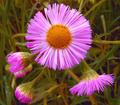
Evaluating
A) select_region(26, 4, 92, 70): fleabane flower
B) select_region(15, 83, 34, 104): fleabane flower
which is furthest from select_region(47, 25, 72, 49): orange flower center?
select_region(15, 83, 34, 104): fleabane flower

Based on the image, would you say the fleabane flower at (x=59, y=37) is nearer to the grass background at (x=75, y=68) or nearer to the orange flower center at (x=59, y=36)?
the orange flower center at (x=59, y=36)

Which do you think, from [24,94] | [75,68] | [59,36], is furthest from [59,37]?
[75,68]

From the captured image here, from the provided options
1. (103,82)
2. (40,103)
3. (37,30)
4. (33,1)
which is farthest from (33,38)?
(33,1)

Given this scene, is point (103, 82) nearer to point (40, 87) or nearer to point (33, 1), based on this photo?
point (40, 87)

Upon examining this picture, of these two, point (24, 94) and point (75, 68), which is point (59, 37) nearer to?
point (24, 94)

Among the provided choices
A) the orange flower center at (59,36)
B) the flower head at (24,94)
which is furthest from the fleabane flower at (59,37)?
the flower head at (24,94)
